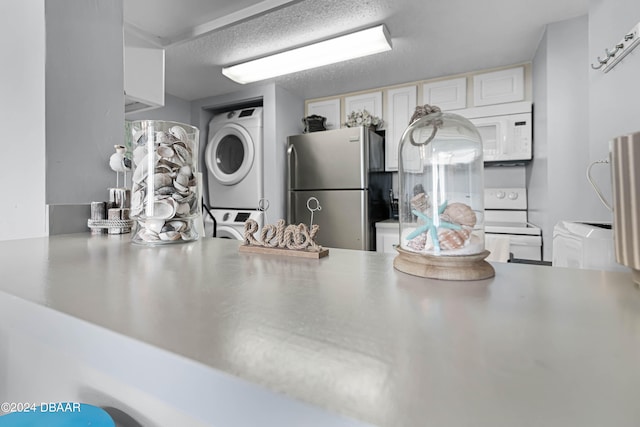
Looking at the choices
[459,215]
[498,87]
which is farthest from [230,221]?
[459,215]

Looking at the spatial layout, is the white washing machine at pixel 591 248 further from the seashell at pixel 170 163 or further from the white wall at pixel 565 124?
the white wall at pixel 565 124

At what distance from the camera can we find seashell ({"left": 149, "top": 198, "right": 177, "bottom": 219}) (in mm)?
788

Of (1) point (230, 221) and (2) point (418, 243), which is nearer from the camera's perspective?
(2) point (418, 243)

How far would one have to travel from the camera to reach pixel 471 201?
61 centimetres

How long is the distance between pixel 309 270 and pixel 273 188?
97.1 inches

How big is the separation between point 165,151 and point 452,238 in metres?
0.69

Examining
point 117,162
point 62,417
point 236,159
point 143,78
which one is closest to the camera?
point 62,417

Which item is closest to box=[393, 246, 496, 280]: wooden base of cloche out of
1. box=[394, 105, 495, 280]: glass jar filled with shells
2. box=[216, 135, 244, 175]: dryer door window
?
box=[394, 105, 495, 280]: glass jar filled with shells

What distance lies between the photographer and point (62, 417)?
456 mm

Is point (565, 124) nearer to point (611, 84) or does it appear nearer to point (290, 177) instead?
point (611, 84)

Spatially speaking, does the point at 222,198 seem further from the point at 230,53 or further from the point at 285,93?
the point at 230,53

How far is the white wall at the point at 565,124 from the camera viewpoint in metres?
1.82

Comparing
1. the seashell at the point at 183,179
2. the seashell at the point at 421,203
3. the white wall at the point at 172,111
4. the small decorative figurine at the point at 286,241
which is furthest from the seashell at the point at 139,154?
the white wall at the point at 172,111

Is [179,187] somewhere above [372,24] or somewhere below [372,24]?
below
